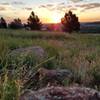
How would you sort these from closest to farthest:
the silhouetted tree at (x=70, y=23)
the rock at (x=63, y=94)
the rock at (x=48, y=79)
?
the rock at (x=63, y=94), the rock at (x=48, y=79), the silhouetted tree at (x=70, y=23)

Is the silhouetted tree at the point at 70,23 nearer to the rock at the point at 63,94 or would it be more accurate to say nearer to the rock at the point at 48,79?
the rock at the point at 48,79

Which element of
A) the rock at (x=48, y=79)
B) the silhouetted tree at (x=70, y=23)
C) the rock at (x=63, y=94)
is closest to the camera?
the rock at (x=63, y=94)

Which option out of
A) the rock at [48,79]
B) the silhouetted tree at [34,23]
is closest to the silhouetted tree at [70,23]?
the silhouetted tree at [34,23]

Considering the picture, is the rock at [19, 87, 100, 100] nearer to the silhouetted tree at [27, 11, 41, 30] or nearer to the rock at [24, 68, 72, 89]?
the rock at [24, 68, 72, 89]

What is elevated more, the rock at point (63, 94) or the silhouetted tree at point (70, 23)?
the rock at point (63, 94)

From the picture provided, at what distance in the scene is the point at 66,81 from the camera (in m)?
7.41

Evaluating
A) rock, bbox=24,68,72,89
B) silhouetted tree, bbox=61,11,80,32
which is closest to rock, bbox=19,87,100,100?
rock, bbox=24,68,72,89

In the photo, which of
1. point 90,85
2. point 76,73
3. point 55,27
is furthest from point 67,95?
point 55,27

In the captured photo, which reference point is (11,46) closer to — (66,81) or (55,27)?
(66,81)

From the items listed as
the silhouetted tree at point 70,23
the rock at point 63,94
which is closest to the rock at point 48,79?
the rock at point 63,94

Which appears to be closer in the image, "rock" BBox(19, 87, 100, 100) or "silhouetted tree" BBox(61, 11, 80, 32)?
"rock" BBox(19, 87, 100, 100)

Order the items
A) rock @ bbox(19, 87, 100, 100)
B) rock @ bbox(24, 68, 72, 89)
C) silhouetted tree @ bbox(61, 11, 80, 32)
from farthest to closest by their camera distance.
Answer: silhouetted tree @ bbox(61, 11, 80, 32)
rock @ bbox(24, 68, 72, 89)
rock @ bbox(19, 87, 100, 100)

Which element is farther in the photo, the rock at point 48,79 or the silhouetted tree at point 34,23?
the silhouetted tree at point 34,23

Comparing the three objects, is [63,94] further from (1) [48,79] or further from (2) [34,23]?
(2) [34,23]
